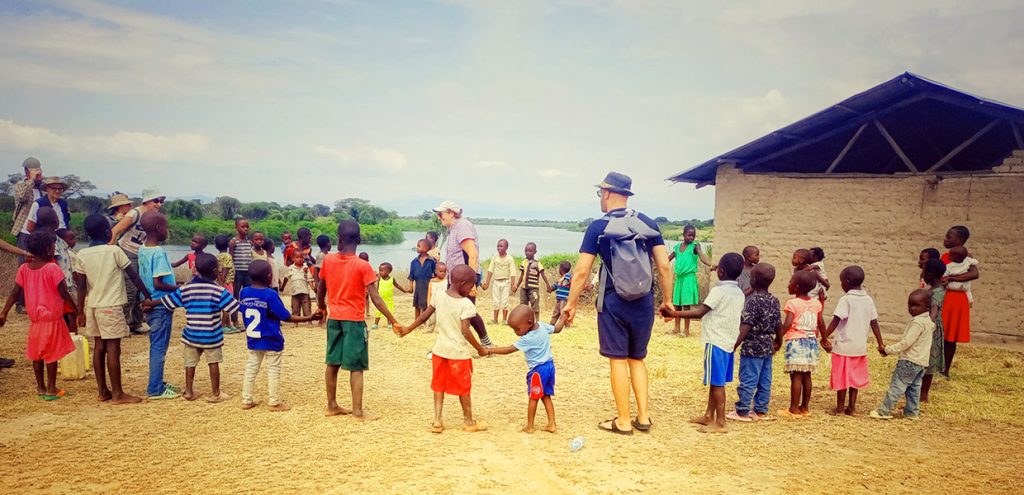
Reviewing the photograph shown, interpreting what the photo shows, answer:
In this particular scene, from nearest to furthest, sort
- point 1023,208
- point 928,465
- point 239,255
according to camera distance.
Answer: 1. point 928,465
2. point 1023,208
3. point 239,255

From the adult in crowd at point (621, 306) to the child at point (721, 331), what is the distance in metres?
0.35

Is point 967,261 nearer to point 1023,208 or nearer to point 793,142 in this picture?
point 1023,208

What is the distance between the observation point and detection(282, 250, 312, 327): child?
31.8ft

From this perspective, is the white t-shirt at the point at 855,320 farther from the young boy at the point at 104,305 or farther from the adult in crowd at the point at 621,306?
the young boy at the point at 104,305

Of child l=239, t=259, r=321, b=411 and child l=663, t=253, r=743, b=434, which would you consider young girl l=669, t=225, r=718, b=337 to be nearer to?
child l=663, t=253, r=743, b=434

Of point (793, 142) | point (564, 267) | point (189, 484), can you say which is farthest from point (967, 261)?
point (189, 484)

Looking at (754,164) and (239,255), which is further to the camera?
(754,164)

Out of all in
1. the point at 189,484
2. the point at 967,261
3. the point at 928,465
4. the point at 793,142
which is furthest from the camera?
the point at 793,142

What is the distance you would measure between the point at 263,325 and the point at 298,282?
4546 mm

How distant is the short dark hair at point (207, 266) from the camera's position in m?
5.51

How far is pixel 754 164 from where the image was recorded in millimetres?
10781

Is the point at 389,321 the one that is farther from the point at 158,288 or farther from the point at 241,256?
the point at 241,256

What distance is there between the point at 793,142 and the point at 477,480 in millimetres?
9195

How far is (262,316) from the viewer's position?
530 centimetres
